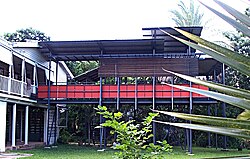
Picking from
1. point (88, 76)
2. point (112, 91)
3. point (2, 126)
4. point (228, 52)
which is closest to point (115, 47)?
point (112, 91)

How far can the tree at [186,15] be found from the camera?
30308 millimetres

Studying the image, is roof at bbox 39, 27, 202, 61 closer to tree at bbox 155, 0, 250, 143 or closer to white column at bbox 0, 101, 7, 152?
white column at bbox 0, 101, 7, 152

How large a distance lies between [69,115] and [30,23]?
22735 mm

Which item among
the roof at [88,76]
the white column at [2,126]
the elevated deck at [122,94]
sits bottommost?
the white column at [2,126]

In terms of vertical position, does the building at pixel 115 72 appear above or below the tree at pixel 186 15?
below

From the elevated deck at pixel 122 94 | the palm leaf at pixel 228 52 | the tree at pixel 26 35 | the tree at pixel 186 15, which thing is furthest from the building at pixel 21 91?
the tree at pixel 26 35

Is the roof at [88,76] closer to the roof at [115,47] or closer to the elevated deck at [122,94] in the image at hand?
the roof at [115,47]

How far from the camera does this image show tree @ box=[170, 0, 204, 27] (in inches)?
1193

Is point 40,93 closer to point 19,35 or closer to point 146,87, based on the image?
point 146,87

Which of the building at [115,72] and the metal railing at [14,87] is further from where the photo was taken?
the building at [115,72]

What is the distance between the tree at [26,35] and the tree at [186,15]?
54.0ft

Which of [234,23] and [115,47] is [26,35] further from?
[234,23]

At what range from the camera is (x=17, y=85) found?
16391mm

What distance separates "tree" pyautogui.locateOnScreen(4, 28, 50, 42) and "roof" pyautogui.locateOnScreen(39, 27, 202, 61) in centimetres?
2159
